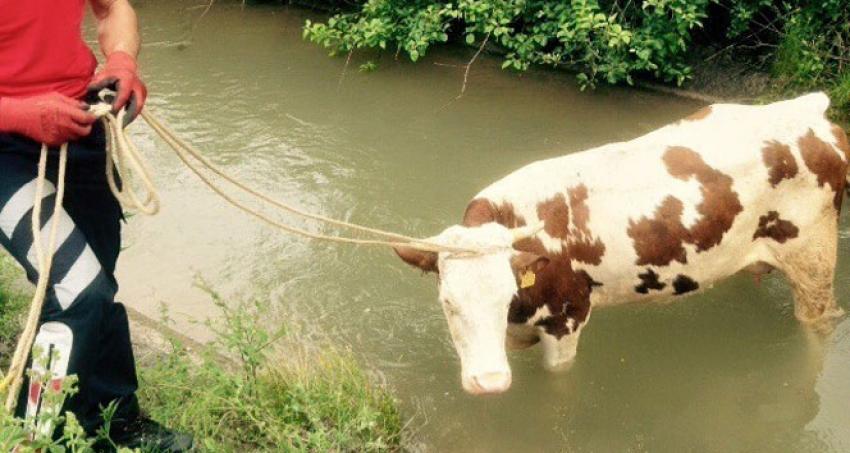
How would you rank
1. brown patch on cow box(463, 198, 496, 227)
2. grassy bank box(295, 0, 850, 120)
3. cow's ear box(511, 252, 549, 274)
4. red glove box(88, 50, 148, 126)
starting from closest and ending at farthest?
red glove box(88, 50, 148, 126) < cow's ear box(511, 252, 549, 274) < brown patch on cow box(463, 198, 496, 227) < grassy bank box(295, 0, 850, 120)

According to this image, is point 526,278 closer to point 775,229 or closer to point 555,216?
point 555,216

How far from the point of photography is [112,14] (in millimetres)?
3348

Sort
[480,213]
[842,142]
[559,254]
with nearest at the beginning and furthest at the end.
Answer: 1. [480,213]
2. [559,254]
3. [842,142]

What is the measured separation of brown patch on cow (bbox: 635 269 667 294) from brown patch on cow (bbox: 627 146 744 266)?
0.07 m

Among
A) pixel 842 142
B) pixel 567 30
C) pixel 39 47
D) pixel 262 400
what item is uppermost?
pixel 39 47

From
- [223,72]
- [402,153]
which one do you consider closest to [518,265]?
[402,153]

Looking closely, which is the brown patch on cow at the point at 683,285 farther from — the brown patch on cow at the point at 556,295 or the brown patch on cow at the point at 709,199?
the brown patch on cow at the point at 556,295

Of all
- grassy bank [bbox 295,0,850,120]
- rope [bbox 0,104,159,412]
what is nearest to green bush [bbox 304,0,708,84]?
grassy bank [bbox 295,0,850,120]

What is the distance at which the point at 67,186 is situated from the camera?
2980 mm

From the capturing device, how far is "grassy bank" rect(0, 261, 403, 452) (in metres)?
3.51

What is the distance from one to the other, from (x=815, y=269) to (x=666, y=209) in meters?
0.95

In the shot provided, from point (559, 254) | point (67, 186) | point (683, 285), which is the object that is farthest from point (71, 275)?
point (683, 285)

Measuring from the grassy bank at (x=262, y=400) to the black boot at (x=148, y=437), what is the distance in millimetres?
108

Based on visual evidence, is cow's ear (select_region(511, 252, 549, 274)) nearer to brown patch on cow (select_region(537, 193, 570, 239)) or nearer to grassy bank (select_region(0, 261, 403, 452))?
brown patch on cow (select_region(537, 193, 570, 239))
